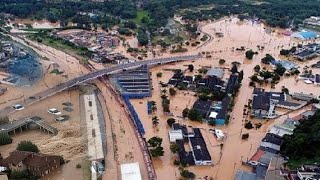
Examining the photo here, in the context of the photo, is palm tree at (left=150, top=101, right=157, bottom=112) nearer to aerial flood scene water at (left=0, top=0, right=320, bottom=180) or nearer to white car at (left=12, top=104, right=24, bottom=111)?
aerial flood scene water at (left=0, top=0, right=320, bottom=180)

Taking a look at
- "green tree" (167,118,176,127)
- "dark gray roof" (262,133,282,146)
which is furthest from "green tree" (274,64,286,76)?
"green tree" (167,118,176,127)

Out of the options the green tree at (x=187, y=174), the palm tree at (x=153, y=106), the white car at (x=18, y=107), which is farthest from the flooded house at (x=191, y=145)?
the white car at (x=18, y=107)

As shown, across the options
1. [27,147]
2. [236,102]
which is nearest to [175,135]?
[236,102]

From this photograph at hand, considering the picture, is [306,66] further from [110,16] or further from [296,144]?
[110,16]

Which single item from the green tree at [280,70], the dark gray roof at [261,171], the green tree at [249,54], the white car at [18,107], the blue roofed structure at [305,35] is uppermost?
the blue roofed structure at [305,35]

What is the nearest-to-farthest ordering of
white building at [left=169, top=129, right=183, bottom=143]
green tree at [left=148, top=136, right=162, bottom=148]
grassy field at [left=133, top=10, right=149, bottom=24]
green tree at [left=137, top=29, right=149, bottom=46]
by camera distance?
green tree at [left=148, top=136, right=162, bottom=148] < white building at [left=169, top=129, right=183, bottom=143] < green tree at [left=137, top=29, right=149, bottom=46] < grassy field at [left=133, top=10, right=149, bottom=24]

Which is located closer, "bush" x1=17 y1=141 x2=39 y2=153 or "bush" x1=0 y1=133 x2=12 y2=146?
"bush" x1=17 y1=141 x2=39 y2=153

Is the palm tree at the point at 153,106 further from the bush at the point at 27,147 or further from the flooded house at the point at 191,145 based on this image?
the bush at the point at 27,147
